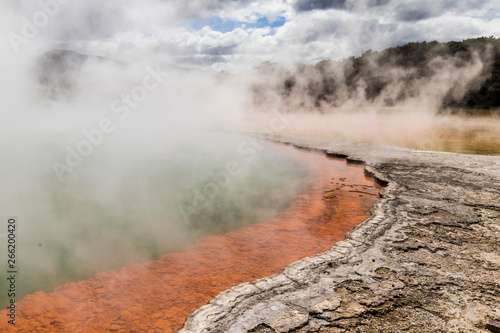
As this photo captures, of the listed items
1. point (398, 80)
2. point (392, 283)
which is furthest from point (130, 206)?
point (398, 80)

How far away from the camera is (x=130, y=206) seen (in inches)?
179

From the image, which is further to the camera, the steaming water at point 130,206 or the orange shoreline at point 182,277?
the steaming water at point 130,206

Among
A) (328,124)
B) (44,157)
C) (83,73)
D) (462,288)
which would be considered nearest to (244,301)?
(462,288)

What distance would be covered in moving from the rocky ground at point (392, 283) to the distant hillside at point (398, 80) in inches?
546

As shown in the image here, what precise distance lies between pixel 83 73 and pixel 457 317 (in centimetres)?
3049

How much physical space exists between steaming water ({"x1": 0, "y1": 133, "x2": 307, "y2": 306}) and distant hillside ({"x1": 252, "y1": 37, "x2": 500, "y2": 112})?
39.0 ft

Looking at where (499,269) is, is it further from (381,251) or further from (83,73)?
(83,73)

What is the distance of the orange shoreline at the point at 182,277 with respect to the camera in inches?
87.2

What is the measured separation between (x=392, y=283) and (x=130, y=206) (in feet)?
12.0

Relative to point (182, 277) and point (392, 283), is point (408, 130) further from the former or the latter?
point (182, 277)

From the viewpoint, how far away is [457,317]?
1.84 meters

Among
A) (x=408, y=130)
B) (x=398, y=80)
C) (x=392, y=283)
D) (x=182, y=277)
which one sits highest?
(x=398, y=80)

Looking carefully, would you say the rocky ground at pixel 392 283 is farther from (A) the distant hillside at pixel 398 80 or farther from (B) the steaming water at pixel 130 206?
(A) the distant hillside at pixel 398 80

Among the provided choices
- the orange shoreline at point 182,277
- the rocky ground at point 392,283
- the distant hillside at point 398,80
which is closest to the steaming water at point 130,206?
the orange shoreline at point 182,277
